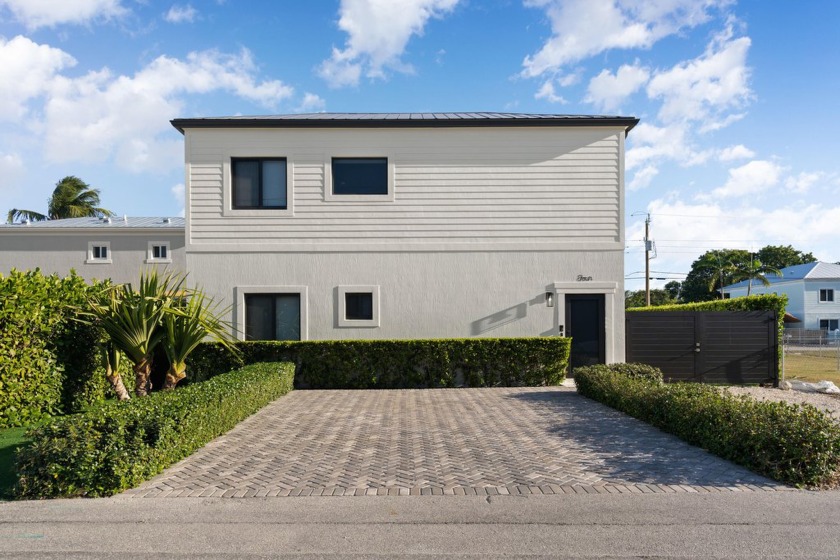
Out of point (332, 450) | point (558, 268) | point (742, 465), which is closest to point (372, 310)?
point (558, 268)

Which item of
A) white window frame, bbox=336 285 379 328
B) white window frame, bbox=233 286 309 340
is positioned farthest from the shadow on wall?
white window frame, bbox=233 286 309 340

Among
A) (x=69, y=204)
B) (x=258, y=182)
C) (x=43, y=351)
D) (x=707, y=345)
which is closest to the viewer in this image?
(x=43, y=351)

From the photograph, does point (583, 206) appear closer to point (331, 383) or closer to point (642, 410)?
point (642, 410)

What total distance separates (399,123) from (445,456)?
9.14 meters

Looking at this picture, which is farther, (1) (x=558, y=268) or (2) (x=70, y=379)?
(1) (x=558, y=268)

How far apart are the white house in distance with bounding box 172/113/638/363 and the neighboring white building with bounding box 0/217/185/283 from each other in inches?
658

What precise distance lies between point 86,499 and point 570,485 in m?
4.71

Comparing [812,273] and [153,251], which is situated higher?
[153,251]

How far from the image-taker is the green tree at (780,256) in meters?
68.0

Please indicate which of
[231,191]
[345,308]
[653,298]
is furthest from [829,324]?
[231,191]

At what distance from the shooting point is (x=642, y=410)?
28.6 ft

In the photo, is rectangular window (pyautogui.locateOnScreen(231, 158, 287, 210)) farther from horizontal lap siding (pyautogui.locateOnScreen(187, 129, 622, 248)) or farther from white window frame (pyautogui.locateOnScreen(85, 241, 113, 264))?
white window frame (pyautogui.locateOnScreen(85, 241, 113, 264))

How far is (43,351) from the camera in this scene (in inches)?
357

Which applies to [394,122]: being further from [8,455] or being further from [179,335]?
[8,455]
